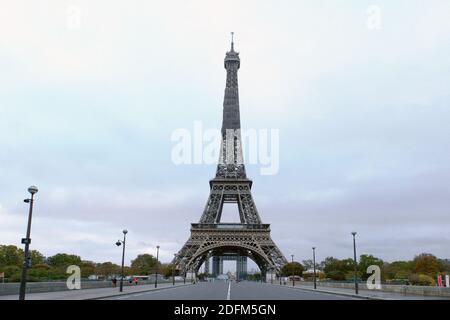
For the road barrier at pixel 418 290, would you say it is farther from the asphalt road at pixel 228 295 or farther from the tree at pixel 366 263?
the tree at pixel 366 263

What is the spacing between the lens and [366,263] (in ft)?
356

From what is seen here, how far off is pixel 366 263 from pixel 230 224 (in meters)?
34.2

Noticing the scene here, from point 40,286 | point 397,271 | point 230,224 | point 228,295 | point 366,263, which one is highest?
point 230,224

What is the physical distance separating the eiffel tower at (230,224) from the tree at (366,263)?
66.3 feet

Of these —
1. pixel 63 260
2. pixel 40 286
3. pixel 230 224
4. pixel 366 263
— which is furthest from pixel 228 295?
pixel 63 260

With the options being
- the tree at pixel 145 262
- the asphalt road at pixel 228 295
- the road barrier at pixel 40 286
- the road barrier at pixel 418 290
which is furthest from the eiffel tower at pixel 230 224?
the tree at pixel 145 262

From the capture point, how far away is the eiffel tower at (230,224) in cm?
9412

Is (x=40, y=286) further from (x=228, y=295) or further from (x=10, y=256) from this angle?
(x=10, y=256)

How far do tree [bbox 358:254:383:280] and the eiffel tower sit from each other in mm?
20221

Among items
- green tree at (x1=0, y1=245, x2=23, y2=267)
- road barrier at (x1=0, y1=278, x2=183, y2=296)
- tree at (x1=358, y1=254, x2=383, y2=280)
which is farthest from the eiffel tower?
road barrier at (x1=0, y1=278, x2=183, y2=296)

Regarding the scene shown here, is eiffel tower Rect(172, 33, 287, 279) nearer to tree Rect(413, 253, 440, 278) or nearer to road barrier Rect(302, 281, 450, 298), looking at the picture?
tree Rect(413, 253, 440, 278)

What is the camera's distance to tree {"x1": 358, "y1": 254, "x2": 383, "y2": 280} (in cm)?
9881
